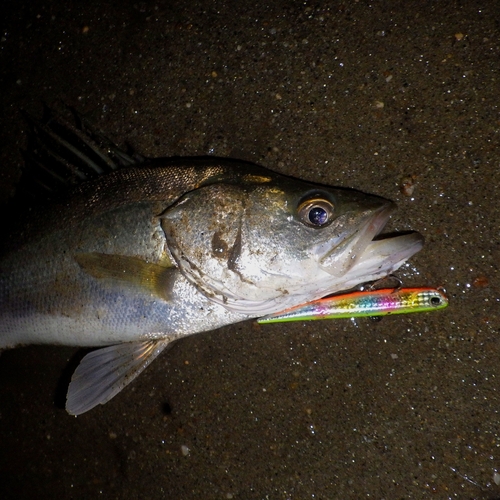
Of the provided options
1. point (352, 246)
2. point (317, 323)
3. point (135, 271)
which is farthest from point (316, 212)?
point (135, 271)

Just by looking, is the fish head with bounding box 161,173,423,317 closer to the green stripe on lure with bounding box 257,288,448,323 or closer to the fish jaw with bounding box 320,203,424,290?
the fish jaw with bounding box 320,203,424,290

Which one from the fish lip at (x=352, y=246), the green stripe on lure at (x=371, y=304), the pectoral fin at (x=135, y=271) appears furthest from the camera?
the green stripe on lure at (x=371, y=304)

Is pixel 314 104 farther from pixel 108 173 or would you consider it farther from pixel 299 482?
pixel 299 482

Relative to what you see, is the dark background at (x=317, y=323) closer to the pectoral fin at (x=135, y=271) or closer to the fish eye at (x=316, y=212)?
the fish eye at (x=316, y=212)

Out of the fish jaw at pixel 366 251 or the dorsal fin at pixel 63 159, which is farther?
the dorsal fin at pixel 63 159

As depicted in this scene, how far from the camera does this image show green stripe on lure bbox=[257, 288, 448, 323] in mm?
2225

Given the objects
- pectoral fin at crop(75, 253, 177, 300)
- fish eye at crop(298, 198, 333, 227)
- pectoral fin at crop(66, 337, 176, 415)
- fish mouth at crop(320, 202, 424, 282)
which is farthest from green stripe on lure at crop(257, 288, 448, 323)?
pectoral fin at crop(66, 337, 176, 415)

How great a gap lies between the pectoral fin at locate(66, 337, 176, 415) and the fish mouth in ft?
3.49

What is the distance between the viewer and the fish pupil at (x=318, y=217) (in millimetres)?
1918

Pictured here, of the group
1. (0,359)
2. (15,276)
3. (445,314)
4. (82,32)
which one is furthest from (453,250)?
(0,359)

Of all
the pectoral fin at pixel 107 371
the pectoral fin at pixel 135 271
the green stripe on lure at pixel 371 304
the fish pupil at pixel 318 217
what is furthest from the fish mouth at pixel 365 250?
the pectoral fin at pixel 107 371

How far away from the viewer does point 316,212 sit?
1928 millimetres

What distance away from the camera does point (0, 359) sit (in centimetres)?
294

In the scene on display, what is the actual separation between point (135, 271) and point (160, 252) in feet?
0.56
